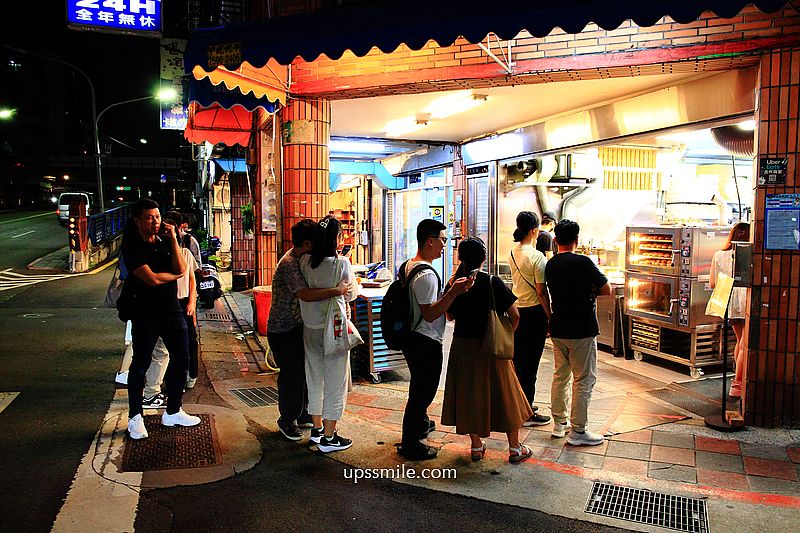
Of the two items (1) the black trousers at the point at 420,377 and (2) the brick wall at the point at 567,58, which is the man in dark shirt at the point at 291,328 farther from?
(2) the brick wall at the point at 567,58

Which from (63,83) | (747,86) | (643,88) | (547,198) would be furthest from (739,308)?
(63,83)

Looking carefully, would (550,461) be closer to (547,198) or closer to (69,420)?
(69,420)

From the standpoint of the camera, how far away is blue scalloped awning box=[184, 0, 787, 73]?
4.80m

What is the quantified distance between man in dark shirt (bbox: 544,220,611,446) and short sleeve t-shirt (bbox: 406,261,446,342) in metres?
1.21

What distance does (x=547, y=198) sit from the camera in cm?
1189

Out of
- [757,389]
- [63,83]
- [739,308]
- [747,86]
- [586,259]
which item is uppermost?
[63,83]

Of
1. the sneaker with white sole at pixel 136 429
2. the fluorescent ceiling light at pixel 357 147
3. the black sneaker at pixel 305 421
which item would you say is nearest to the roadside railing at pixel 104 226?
the fluorescent ceiling light at pixel 357 147

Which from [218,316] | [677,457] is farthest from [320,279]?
[218,316]

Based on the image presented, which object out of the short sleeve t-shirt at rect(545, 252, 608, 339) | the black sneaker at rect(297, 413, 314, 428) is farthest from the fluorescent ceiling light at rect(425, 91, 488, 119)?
the black sneaker at rect(297, 413, 314, 428)

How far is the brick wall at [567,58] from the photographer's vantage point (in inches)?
226

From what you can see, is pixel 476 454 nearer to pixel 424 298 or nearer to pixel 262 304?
pixel 424 298

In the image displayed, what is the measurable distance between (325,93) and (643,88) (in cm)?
428

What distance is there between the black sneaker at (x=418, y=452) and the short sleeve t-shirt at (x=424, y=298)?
0.94 metres

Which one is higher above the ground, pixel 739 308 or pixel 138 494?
pixel 739 308
